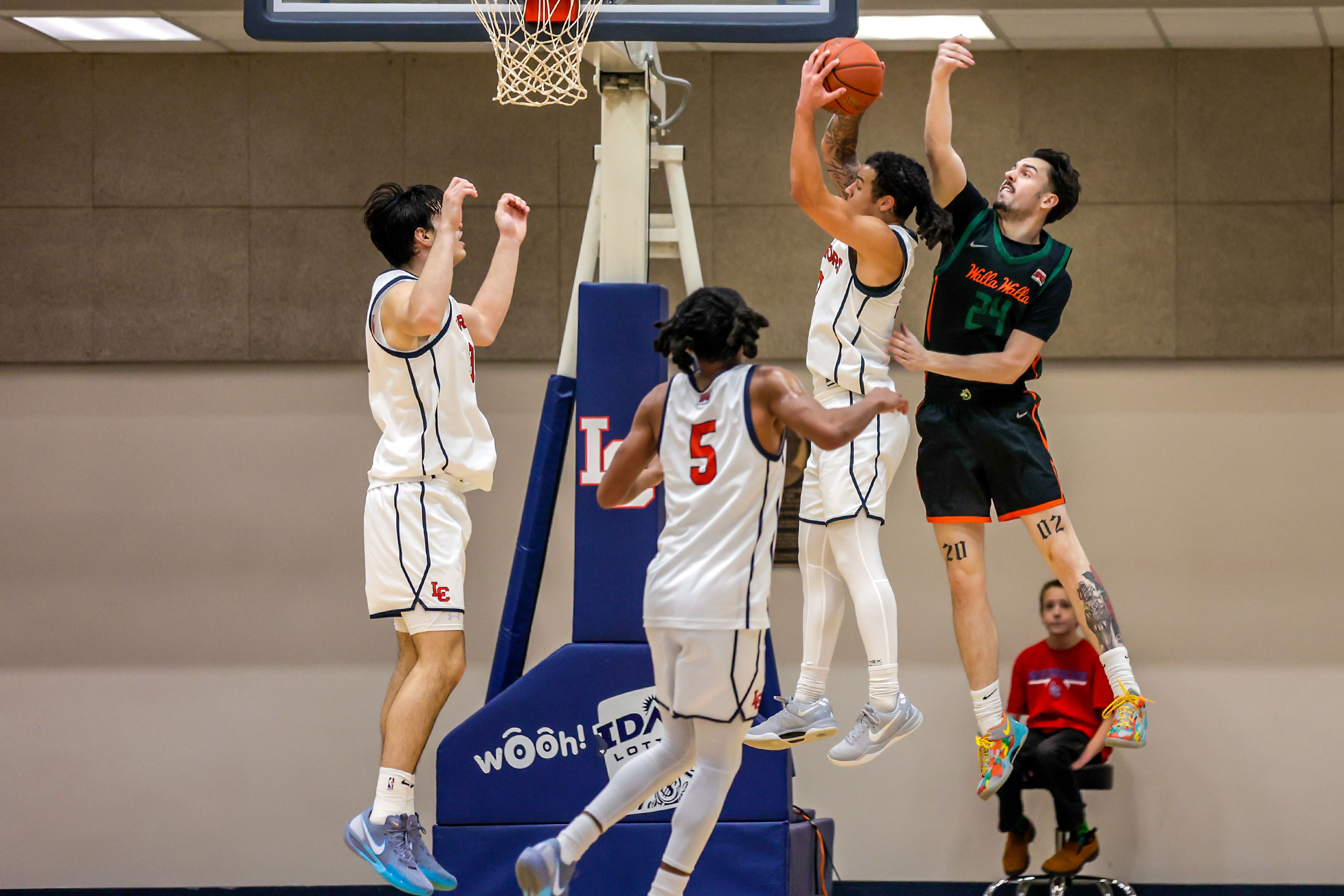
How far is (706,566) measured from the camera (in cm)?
407

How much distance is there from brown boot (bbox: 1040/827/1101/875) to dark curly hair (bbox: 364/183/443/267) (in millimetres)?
4235

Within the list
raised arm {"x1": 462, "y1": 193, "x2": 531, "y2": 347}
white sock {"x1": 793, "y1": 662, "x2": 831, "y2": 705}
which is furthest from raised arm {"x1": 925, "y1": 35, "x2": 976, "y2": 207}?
white sock {"x1": 793, "y1": 662, "x2": 831, "y2": 705}

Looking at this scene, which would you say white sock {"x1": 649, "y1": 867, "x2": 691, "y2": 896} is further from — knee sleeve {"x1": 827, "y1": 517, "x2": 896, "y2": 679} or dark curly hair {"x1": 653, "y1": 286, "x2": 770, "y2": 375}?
dark curly hair {"x1": 653, "y1": 286, "x2": 770, "y2": 375}

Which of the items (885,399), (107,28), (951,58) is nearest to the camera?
(885,399)

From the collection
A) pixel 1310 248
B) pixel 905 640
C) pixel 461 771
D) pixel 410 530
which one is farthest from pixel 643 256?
pixel 1310 248

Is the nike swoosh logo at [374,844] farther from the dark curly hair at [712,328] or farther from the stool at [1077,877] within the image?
the stool at [1077,877]

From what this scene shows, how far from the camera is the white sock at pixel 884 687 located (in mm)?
4789

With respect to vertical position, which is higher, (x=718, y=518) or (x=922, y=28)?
(x=922, y=28)

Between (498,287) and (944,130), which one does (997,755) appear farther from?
(498,287)

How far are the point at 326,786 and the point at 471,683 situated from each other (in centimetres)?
102

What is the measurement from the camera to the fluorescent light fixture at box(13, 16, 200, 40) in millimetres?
7656

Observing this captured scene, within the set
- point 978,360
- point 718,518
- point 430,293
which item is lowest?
point 718,518

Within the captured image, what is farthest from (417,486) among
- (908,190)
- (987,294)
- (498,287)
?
(987,294)

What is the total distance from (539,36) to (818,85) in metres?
1.17
